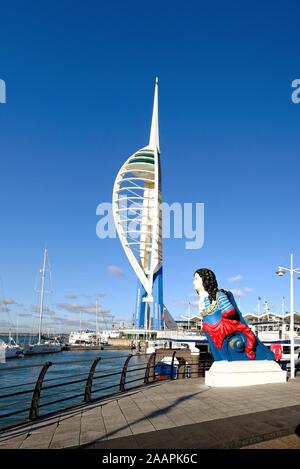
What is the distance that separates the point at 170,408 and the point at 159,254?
79.0m

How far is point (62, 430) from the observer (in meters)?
6.72

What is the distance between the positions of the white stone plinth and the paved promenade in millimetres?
1868

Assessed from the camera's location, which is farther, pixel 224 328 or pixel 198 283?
pixel 198 283

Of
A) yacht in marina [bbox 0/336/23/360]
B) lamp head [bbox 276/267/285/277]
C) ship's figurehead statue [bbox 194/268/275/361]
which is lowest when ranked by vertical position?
yacht in marina [bbox 0/336/23/360]

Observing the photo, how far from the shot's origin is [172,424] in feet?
23.1

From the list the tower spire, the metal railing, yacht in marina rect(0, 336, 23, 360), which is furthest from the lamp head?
the tower spire

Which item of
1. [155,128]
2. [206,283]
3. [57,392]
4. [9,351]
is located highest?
[155,128]

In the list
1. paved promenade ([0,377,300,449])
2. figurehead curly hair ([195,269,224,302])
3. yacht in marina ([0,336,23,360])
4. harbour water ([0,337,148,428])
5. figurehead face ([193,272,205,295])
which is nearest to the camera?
paved promenade ([0,377,300,449])

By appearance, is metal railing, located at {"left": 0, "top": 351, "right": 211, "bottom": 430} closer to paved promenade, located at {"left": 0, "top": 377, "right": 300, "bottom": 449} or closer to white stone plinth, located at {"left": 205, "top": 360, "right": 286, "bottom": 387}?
paved promenade, located at {"left": 0, "top": 377, "right": 300, "bottom": 449}

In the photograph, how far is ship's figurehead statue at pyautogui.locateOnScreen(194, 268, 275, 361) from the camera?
12.7m

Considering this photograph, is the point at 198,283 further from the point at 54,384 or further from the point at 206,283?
the point at 54,384

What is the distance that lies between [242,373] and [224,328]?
1.58 m

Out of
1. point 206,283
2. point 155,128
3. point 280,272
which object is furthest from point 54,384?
point 155,128
